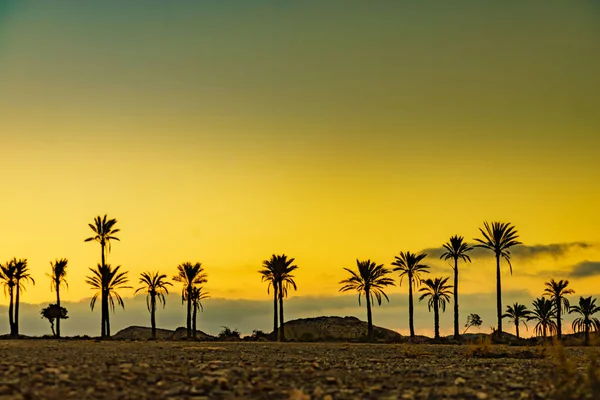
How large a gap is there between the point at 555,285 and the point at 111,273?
4985cm

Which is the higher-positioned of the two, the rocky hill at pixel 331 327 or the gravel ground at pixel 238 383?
the gravel ground at pixel 238 383

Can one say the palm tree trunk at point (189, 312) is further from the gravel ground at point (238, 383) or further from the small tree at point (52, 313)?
the gravel ground at point (238, 383)

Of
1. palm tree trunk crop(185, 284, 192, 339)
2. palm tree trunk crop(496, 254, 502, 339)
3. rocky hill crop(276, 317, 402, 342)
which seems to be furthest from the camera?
rocky hill crop(276, 317, 402, 342)

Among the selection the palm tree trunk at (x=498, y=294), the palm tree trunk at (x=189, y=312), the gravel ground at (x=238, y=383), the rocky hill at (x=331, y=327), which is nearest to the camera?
the gravel ground at (x=238, y=383)

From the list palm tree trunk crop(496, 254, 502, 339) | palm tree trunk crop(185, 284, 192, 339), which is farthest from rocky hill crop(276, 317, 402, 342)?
palm tree trunk crop(496, 254, 502, 339)

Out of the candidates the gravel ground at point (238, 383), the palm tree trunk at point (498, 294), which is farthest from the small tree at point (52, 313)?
the gravel ground at point (238, 383)

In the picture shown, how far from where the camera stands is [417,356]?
121ft

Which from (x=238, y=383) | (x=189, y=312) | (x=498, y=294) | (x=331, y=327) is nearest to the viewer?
(x=238, y=383)

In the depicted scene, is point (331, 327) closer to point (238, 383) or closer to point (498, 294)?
point (498, 294)

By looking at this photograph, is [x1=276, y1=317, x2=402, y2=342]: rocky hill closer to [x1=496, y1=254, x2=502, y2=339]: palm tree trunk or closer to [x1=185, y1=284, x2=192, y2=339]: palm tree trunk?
[x1=185, y1=284, x2=192, y2=339]: palm tree trunk

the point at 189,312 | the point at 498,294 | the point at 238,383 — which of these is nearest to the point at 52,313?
the point at 189,312

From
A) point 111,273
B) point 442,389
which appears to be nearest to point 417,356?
point 442,389

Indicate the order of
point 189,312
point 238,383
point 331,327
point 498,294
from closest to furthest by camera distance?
point 238,383 < point 498,294 < point 189,312 < point 331,327

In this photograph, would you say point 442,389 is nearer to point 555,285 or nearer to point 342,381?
point 342,381
